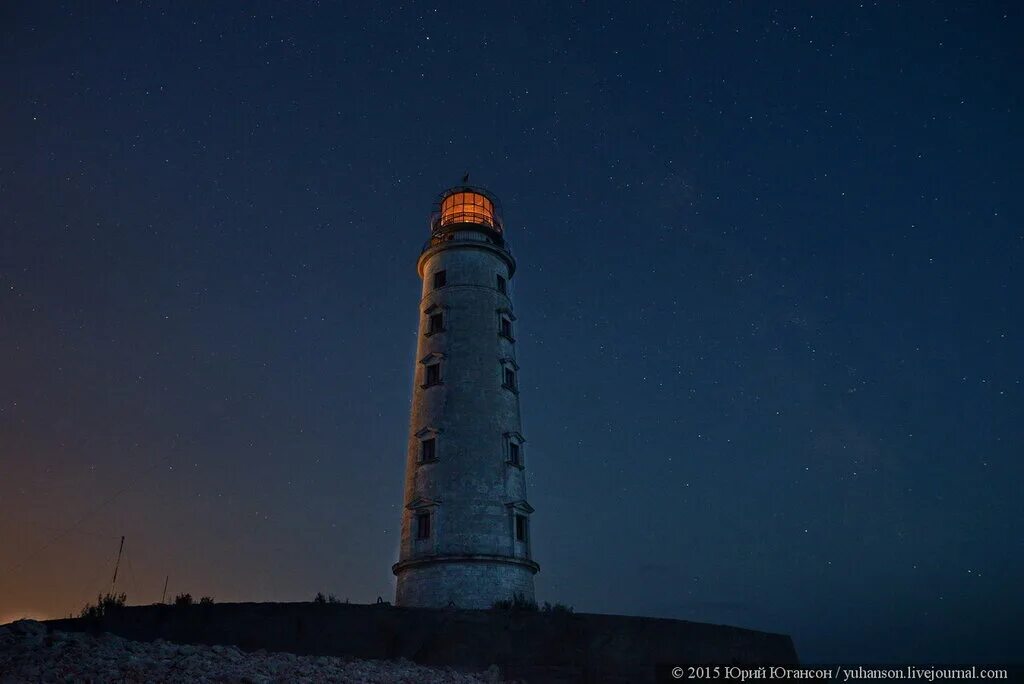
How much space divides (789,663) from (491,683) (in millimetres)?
10064

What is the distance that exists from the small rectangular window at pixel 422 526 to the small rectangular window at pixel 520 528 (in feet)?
10.9

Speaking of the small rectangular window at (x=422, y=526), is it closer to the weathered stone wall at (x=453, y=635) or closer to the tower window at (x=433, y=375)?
the tower window at (x=433, y=375)

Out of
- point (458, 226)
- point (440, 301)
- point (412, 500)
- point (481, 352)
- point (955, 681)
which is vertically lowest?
point (955, 681)

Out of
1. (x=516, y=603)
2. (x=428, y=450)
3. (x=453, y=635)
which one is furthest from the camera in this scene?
(x=428, y=450)

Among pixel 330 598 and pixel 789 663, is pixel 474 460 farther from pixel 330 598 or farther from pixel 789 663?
pixel 789 663

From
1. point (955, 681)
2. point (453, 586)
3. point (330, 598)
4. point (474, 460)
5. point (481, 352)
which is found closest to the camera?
point (330, 598)

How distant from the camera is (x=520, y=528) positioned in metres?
25.7

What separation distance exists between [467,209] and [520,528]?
597 inches

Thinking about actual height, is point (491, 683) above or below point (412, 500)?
below

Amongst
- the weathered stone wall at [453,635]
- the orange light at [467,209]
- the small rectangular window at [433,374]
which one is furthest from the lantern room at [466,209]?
the weathered stone wall at [453,635]

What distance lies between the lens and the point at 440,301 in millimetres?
29312

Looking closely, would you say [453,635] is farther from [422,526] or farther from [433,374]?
[433,374]

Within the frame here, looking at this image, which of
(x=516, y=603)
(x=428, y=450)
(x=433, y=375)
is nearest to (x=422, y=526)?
(x=428, y=450)

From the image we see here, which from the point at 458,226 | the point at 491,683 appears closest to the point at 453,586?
the point at 491,683
